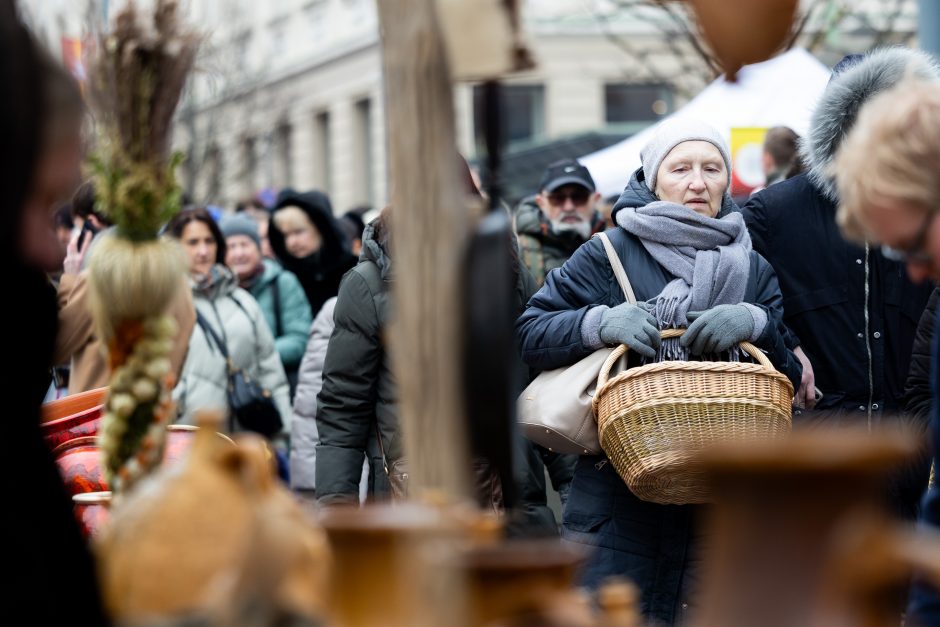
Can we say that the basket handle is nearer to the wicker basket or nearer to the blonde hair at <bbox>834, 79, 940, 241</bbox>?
the wicker basket

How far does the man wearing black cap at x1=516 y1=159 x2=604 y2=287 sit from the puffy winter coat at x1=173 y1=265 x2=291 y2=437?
1355 millimetres

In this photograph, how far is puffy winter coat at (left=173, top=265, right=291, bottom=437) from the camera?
7.29 meters

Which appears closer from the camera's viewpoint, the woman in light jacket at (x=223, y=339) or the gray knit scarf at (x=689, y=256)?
the gray knit scarf at (x=689, y=256)

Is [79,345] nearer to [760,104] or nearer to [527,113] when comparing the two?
[760,104]

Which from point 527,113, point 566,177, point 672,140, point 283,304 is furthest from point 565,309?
point 527,113

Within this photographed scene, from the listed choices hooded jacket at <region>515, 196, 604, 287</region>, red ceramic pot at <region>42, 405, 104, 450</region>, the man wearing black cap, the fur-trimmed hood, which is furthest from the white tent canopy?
red ceramic pot at <region>42, 405, 104, 450</region>

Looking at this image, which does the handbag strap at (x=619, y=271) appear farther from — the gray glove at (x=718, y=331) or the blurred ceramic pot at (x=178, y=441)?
the blurred ceramic pot at (x=178, y=441)

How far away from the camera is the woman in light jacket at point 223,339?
732 cm

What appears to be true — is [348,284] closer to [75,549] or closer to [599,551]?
[599,551]

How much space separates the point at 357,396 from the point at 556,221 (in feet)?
9.16

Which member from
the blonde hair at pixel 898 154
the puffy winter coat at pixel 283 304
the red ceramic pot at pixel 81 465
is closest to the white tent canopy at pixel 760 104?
the puffy winter coat at pixel 283 304

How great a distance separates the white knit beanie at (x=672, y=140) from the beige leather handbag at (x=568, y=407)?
1.61 feet

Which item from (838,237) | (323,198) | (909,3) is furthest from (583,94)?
(838,237)

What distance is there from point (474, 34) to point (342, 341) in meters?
2.89
